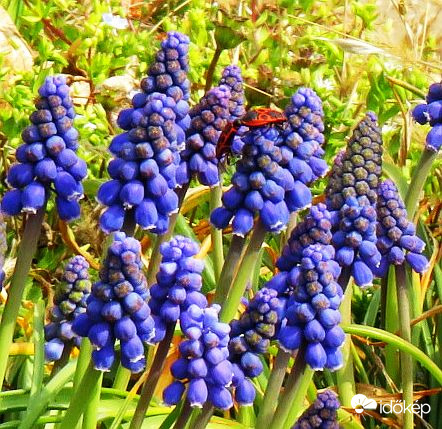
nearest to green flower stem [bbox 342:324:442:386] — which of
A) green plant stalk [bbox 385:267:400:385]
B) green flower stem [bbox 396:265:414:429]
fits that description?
green flower stem [bbox 396:265:414:429]

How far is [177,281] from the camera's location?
296 centimetres

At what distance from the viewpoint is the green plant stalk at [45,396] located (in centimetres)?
357

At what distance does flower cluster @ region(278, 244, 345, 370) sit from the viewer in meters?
3.04

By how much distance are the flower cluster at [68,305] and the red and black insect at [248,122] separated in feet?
2.02

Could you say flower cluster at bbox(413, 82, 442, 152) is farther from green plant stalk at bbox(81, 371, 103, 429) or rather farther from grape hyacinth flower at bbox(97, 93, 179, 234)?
green plant stalk at bbox(81, 371, 103, 429)

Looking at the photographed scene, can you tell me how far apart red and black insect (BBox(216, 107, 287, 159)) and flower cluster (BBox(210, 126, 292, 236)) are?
29mm

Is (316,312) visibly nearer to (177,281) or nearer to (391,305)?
(177,281)

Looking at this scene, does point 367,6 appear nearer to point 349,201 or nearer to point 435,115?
point 435,115

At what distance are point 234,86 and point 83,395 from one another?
1.34 meters

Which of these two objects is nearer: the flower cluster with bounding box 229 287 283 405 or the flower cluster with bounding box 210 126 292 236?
the flower cluster with bounding box 229 287 283 405

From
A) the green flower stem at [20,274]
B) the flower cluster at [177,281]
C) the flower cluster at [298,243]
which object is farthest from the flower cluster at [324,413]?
the green flower stem at [20,274]

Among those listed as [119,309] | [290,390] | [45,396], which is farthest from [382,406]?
[119,309]

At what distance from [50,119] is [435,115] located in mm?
1803

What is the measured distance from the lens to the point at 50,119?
3.28 m
